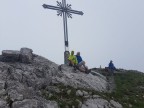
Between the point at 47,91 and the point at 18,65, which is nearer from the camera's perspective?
the point at 47,91

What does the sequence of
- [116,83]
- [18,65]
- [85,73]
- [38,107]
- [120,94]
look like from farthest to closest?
[116,83] → [85,73] → [120,94] → [18,65] → [38,107]

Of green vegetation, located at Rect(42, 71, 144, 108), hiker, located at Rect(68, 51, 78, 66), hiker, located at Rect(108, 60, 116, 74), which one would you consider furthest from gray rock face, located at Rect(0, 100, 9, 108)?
hiker, located at Rect(108, 60, 116, 74)

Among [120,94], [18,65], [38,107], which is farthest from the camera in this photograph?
[120,94]

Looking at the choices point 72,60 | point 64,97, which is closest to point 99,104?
point 64,97

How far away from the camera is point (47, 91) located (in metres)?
23.3

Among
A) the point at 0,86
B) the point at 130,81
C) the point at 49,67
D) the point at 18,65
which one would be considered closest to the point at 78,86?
the point at 49,67

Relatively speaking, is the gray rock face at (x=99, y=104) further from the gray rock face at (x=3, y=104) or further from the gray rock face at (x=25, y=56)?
the gray rock face at (x=25, y=56)

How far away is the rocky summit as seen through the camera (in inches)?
765

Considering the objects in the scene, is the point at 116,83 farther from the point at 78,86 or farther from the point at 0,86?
the point at 0,86

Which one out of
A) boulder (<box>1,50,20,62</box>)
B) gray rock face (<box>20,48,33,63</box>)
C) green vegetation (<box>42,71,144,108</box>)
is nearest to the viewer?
green vegetation (<box>42,71,144,108</box>)

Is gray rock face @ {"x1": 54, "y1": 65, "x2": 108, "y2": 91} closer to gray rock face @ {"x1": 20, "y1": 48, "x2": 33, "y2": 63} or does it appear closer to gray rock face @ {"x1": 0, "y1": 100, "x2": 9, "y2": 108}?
gray rock face @ {"x1": 20, "y1": 48, "x2": 33, "y2": 63}

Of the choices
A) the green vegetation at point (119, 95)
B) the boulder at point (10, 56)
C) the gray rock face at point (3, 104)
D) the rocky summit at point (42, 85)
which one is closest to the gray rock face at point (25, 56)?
the rocky summit at point (42, 85)

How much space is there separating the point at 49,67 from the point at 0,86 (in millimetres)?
6954

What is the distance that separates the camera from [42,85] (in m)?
24.0
